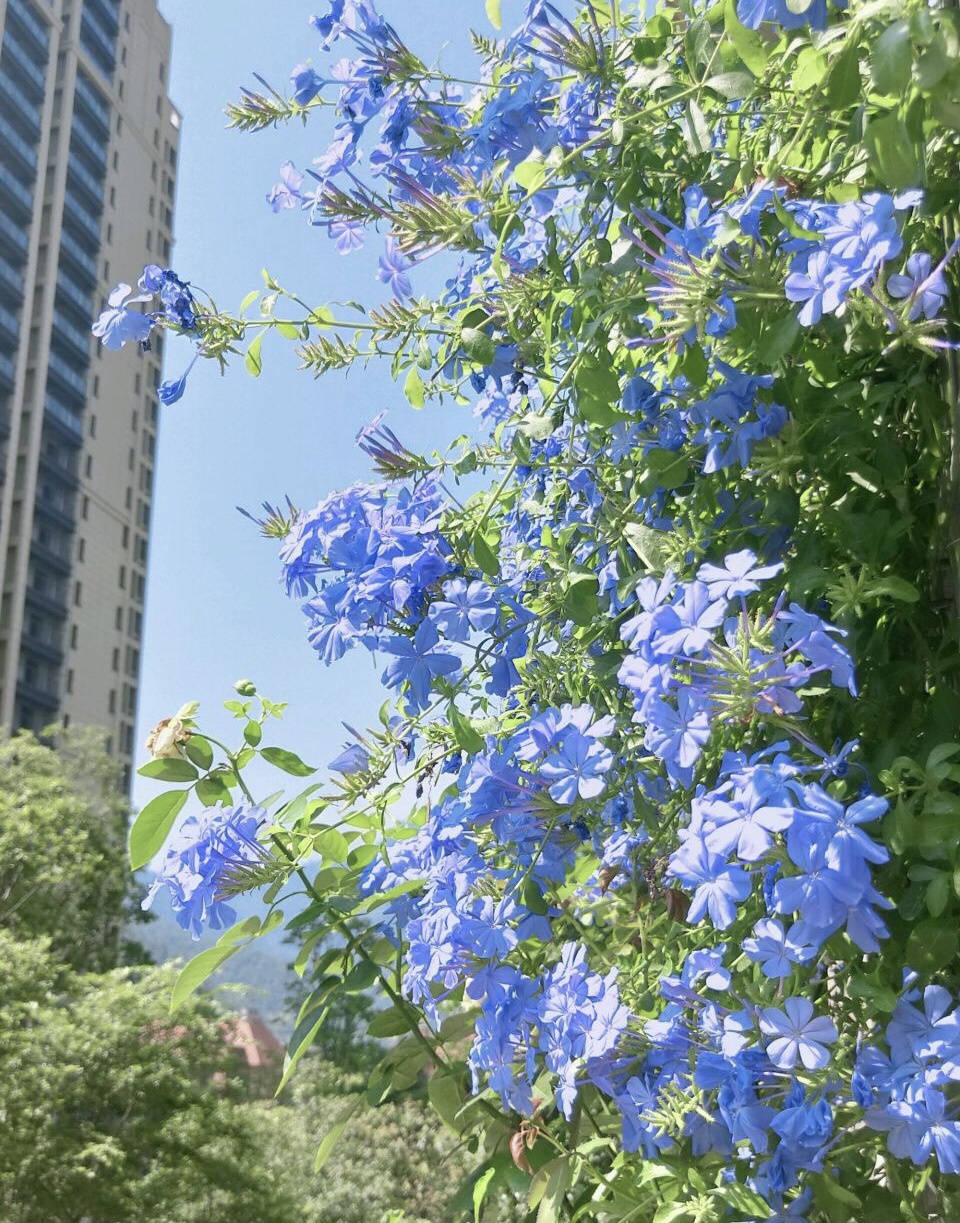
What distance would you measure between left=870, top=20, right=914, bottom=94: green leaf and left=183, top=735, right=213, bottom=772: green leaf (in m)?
0.66

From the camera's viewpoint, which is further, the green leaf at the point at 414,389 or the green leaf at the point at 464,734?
the green leaf at the point at 414,389

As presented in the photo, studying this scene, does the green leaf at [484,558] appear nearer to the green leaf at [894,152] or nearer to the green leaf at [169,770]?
the green leaf at [169,770]

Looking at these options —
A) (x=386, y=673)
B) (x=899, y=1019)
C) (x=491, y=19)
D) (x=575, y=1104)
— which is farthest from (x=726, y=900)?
(x=491, y=19)

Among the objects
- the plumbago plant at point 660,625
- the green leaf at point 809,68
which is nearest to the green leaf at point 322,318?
the plumbago plant at point 660,625

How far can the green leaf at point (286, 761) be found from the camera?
0.99m

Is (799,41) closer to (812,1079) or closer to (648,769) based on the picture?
(648,769)

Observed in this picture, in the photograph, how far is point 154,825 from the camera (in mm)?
933

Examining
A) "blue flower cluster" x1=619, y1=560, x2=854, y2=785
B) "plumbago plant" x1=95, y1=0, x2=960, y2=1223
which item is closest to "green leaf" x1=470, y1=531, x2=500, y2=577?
"plumbago plant" x1=95, y1=0, x2=960, y2=1223

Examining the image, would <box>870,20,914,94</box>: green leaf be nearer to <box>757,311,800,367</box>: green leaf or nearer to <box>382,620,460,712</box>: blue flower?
<box>757,311,800,367</box>: green leaf

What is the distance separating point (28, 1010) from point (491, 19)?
30.3 feet

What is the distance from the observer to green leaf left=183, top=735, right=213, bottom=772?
953mm

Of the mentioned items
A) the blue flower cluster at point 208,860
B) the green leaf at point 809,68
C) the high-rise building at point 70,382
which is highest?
the high-rise building at point 70,382

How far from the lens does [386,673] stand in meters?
0.91

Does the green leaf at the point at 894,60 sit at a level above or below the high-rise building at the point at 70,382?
below
